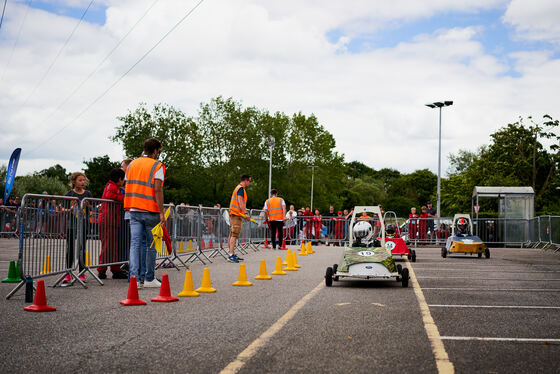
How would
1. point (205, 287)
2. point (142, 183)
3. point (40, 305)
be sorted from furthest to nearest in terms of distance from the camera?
point (142, 183), point (205, 287), point (40, 305)

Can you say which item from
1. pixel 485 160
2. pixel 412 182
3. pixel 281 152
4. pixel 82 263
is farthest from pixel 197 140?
pixel 412 182

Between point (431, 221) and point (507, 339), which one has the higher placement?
point (431, 221)

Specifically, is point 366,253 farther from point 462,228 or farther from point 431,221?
point 431,221

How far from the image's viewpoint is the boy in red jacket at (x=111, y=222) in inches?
443

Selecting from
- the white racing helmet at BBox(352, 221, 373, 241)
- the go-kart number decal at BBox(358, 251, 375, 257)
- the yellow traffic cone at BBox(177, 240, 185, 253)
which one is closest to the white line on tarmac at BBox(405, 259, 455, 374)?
the go-kart number decal at BBox(358, 251, 375, 257)

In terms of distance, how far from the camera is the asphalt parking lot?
4957 mm

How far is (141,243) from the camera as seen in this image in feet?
33.6

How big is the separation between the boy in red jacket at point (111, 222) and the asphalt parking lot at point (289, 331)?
79cm

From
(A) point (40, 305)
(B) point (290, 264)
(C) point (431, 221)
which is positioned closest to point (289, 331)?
(A) point (40, 305)

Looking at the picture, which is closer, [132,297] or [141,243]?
[132,297]

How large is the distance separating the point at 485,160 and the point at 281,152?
21.6 meters

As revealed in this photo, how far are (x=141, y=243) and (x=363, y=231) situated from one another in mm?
4075

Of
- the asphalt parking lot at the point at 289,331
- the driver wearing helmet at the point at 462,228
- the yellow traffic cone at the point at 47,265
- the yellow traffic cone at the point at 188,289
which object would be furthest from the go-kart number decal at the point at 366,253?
the driver wearing helmet at the point at 462,228

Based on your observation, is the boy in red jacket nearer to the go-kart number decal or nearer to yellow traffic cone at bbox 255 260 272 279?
yellow traffic cone at bbox 255 260 272 279
